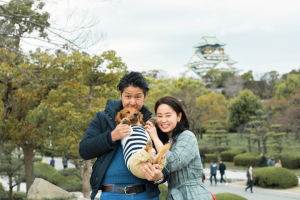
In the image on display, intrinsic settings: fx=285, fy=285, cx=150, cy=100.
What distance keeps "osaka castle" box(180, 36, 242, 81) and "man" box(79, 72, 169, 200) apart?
61.7m

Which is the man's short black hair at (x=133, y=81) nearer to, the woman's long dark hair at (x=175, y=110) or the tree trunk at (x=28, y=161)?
the woman's long dark hair at (x=175, y=110)

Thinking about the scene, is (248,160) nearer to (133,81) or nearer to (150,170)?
(133,81)

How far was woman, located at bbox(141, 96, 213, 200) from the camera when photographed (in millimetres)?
2126

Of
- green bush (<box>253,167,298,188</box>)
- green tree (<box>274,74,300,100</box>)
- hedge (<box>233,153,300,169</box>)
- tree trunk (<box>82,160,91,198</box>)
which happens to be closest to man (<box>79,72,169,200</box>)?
tree trunk (<box>82,160,91,198</box>)

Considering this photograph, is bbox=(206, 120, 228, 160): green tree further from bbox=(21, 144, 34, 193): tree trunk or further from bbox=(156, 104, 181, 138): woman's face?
bbox=(156, 104, 181, 138): woman's face

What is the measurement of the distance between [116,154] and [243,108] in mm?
26118

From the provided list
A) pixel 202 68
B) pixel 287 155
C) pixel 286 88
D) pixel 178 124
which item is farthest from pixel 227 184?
pixel 202 68

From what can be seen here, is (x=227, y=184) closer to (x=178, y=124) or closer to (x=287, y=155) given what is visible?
(x=287, y=155)

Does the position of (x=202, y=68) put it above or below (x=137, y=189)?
above

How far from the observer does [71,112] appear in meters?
7.29

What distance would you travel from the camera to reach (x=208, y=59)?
6944 centimetres

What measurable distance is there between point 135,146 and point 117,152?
262 millimetres

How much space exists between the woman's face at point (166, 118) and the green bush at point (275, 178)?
495 inches

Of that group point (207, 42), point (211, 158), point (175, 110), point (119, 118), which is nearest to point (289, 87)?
point (211, 158)
